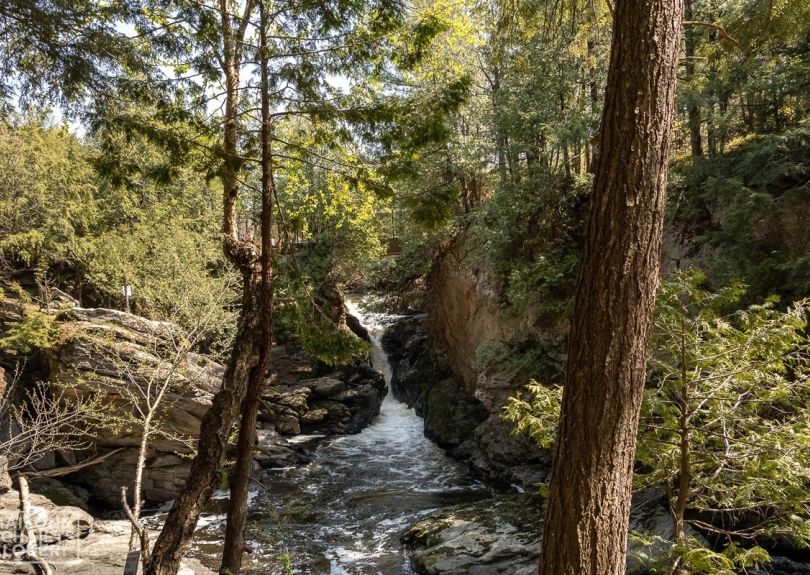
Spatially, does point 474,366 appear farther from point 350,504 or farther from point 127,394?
point 127,394

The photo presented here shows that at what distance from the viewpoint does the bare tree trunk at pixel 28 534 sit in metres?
8.05

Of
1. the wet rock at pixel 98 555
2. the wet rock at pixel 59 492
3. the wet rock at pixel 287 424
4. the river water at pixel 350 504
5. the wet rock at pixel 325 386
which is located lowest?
the river water at pixel 350 504

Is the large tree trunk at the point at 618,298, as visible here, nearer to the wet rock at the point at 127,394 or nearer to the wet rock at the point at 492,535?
the wet rock at the point at 492,535

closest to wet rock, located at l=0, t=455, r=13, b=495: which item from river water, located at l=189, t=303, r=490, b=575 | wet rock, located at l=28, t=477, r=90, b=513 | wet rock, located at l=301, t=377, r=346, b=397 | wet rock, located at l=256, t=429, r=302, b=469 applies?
wet rock, located at l=28, t=477, r=90, b=513

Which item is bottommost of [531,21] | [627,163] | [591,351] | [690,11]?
[591,351]

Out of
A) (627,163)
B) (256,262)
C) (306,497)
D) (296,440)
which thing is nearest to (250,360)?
(256,262)

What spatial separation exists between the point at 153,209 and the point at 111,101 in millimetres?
14523

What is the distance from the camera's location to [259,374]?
5816 mm

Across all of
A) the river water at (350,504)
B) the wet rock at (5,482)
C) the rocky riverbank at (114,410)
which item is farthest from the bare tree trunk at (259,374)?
the wet rock at (5,482)

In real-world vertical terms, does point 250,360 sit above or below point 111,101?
below

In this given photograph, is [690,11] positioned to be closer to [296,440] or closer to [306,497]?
[306,497]

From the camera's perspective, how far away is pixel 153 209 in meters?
18.5

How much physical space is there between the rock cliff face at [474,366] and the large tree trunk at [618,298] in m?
8.66

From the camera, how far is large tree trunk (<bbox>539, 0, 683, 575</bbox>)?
111 inches
